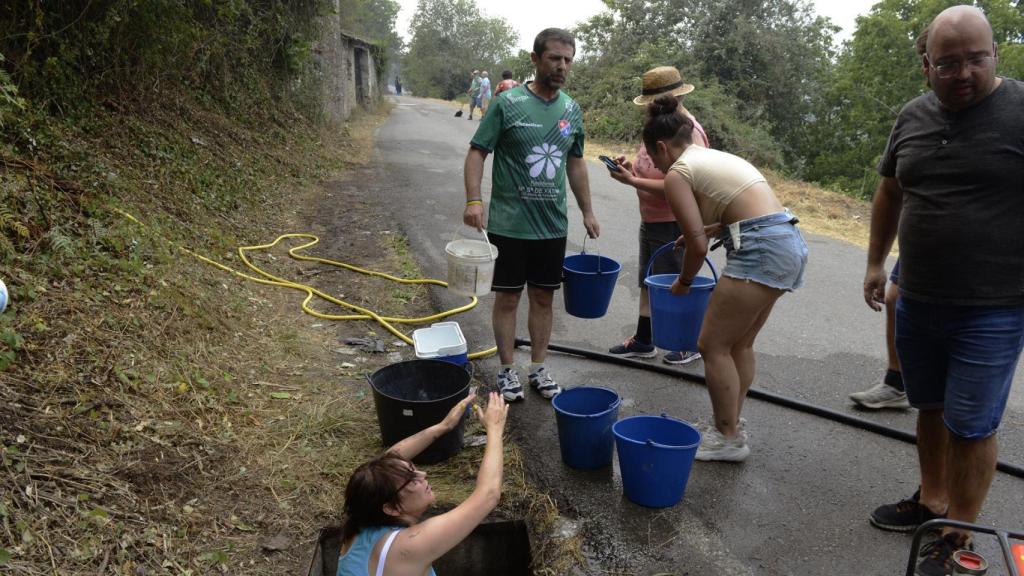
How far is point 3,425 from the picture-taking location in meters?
2.62

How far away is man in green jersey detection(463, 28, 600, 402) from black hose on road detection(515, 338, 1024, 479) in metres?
0.84

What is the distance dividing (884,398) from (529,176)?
8.14 feet

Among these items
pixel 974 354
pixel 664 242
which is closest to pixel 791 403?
pixel 664 242

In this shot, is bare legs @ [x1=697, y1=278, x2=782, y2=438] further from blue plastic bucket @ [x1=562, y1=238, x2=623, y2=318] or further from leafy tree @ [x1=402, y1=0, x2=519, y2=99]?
leafy tree @ [x1=402, y1=0, x2=519, y2=99]

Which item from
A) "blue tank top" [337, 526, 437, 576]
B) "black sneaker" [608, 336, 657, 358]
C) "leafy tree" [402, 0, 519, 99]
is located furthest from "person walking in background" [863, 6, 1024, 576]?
"leafy tree" [402, 0, 519, 99]

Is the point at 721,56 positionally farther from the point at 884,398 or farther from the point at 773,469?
the point at 773,469

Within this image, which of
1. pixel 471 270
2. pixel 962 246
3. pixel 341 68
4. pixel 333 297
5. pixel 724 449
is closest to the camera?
pixel 962 246

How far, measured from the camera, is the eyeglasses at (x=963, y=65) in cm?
225

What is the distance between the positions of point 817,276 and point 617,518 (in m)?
4.80

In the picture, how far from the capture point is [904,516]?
2.91m

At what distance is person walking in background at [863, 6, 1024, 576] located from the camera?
2285mm

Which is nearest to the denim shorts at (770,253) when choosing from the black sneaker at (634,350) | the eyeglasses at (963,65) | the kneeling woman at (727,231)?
the kneeling woman at (727,231)

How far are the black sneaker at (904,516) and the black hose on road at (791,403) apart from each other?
488mm

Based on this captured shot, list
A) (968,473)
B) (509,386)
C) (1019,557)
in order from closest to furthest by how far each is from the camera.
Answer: (1019,557) < (968,473) < (509,386)
